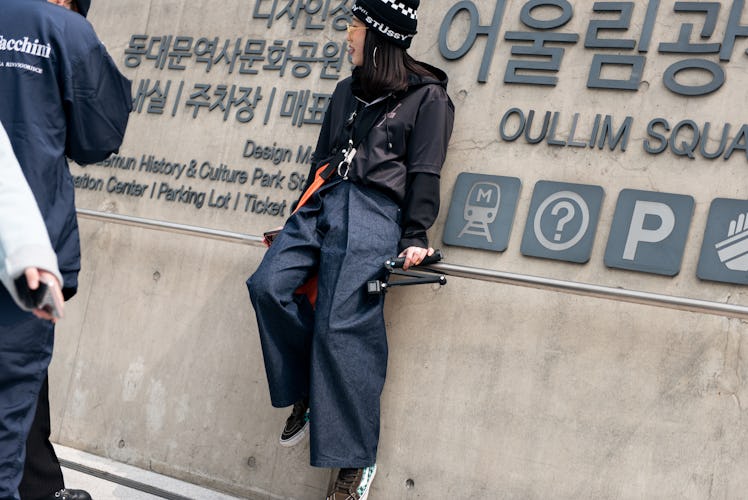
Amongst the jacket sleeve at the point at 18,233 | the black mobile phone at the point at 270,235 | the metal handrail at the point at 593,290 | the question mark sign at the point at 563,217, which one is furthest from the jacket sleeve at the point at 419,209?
the jacket sleeve at the point at 18,233

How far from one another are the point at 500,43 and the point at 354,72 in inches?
23.9

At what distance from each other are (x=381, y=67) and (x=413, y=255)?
28.8 inches

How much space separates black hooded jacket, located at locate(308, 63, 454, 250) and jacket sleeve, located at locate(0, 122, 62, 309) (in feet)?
5.44

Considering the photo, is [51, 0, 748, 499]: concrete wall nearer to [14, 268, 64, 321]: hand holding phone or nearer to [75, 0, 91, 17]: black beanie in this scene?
[75, 0, 91, 17]: black beanie

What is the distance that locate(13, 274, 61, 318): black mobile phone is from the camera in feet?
6.41

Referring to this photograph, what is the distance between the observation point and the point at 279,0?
4.51 m

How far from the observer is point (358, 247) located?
3521 millimetres

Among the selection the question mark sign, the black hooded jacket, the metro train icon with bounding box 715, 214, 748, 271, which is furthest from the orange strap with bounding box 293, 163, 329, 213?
the metro train icon with bounding box 715, 214, 748, 271

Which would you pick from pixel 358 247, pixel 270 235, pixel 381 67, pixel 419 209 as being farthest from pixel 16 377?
pixel 381 67

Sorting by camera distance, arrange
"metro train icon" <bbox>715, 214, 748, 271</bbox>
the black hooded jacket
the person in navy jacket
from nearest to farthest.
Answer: the person in navy jacket → "metro train icon" <bbox>715, 214, 748, 271</bbox> → the black hooded jacket

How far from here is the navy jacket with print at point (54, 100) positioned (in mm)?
3000

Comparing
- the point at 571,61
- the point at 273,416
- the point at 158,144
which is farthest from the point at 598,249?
the point at 158,144

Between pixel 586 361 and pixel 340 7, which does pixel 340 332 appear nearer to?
pixel 586 361

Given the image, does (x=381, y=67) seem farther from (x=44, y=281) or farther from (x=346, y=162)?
(x=44, y=281)
